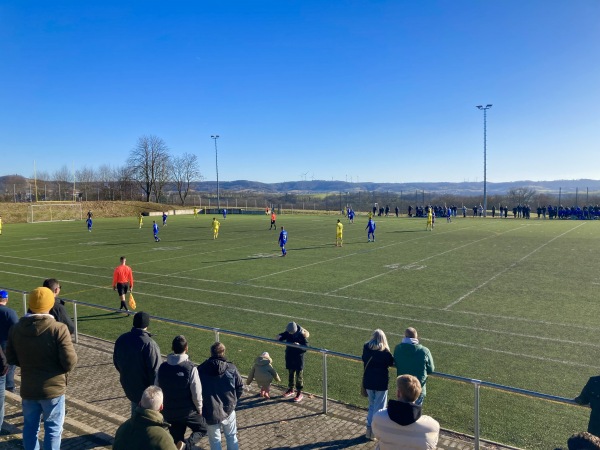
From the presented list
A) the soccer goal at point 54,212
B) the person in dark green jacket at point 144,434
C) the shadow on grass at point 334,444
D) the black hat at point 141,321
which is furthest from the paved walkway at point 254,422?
the soccer goal at point 54,212

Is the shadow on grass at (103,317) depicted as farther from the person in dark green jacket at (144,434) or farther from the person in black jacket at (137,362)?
the person in dark green jacket at (144,434)

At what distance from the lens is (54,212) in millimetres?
63719

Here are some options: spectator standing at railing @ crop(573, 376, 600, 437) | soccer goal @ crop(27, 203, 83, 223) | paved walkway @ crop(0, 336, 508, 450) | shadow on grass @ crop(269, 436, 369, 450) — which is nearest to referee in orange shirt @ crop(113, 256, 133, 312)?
paved walkway @ crop(0, 336, 508, 450)

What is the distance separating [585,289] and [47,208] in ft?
211

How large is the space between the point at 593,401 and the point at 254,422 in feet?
14.3

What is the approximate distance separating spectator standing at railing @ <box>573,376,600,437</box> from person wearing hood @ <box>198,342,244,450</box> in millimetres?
3708

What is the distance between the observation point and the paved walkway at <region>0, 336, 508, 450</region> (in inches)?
244

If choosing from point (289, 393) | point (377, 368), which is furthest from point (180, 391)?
point (289, 393)

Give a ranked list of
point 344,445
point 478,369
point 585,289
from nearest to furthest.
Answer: point 344,445, point 478,369, point 585,289

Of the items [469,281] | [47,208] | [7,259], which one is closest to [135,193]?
[47,208]

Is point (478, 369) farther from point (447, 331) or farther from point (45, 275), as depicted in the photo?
point (45, 275)

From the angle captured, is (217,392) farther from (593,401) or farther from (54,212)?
(54,212)

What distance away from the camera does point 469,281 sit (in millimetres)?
18391

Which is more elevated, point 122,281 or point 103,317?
point 122,281
